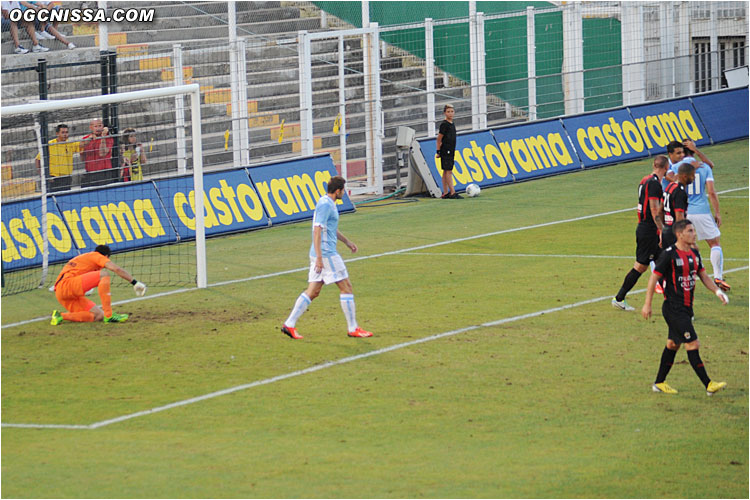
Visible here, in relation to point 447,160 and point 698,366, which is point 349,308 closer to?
point 698,366

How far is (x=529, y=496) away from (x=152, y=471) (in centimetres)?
303

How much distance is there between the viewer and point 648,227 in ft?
45.8

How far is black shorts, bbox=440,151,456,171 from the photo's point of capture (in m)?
24.4

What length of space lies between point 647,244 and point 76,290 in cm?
763

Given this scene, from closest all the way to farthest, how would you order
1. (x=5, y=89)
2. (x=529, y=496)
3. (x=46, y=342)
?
(x=529, y=496), (x=46, y=342), (x=5, y=89)

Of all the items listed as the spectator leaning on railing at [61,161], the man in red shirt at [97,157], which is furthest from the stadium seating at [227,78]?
the spectator leaning on railing at [61,161]

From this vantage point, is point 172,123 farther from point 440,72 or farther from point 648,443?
point 648,443

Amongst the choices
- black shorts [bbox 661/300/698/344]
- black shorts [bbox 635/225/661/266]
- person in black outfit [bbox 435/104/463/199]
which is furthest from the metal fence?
black shorts [bbox 661/300/698/344]

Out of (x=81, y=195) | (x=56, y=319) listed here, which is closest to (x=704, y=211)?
(x=56, y=319)

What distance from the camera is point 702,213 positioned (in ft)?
49.3

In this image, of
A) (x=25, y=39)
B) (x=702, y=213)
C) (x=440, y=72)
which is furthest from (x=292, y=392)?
(x=440, y=72)

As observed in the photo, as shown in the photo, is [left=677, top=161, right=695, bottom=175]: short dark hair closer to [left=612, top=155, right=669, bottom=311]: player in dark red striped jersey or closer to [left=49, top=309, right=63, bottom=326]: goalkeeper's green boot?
[left=612, top=155, right=669, bottom=311]: player in dark red striped jersey

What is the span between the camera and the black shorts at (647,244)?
45.8 ft

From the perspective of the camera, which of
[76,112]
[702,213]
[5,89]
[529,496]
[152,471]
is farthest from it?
[5,89]
